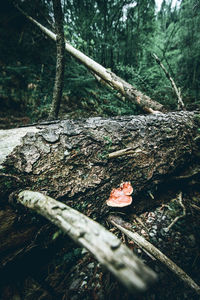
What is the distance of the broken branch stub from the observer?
491mm

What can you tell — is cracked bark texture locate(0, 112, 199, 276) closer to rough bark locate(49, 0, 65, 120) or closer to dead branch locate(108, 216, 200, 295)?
dead branch locate(108, 216, 200, 295)

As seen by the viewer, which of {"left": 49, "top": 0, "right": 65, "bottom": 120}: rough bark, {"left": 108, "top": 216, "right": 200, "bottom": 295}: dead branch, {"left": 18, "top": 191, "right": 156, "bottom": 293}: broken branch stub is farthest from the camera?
{"left": 49, "top": 0, "right": 65, "bottom": 120}: rough bark

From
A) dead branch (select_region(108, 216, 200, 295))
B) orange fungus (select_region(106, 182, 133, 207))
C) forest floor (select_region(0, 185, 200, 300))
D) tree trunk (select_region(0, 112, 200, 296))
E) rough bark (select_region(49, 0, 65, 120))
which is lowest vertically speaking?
forest floor (select_region(0, 185, 200, 300))

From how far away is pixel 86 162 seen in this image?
167cm

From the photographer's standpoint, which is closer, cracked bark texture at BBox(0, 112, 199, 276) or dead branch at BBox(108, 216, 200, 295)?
dead branch at BBox(108, 216, 200, 295)

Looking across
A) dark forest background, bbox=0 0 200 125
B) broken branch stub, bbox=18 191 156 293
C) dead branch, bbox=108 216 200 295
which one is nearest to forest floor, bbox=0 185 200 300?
dead branch, bbox=108 216 200 295

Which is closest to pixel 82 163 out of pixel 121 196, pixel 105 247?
pixel 121 196

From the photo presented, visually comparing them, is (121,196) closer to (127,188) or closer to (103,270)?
(127,188)

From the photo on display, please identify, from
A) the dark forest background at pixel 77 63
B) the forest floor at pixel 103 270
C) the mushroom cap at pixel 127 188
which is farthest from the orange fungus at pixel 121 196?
the dark forest background at pixel 77 63

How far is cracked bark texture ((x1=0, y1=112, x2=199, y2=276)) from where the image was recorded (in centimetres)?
128

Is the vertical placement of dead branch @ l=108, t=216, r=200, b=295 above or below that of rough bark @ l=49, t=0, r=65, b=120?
below

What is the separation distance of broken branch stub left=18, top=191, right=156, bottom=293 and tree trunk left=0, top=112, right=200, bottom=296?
1.93ft

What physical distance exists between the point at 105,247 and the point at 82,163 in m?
1.11

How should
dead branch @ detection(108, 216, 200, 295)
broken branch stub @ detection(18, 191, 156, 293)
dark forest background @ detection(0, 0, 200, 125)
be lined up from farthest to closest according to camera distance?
dark forest background @ detection(0, 0, 200, 125) < dead branch @ detection(108, 216, 200, 295) < broken branch stub @ detection(18, 191, 156, 293)
